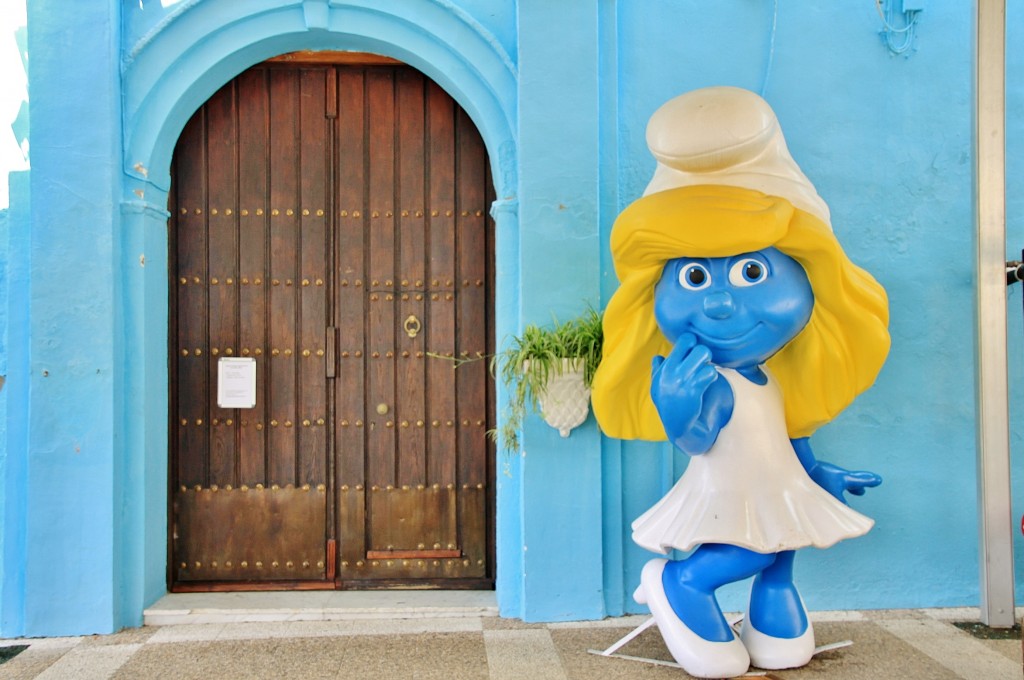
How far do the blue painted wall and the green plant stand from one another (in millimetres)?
145

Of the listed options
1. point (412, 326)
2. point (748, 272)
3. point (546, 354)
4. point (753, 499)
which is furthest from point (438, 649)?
point (748, 272)

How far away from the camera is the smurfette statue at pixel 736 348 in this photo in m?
2.69

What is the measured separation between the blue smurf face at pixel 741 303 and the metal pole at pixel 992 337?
1.21 metres

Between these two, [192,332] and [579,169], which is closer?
[579,169]

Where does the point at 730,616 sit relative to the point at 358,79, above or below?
below

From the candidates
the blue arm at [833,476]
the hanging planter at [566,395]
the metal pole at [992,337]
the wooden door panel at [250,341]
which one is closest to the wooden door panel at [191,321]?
the wooden door panel at [250,341]

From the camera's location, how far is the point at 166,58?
11.7ft

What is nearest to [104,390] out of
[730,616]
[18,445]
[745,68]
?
[18,445]

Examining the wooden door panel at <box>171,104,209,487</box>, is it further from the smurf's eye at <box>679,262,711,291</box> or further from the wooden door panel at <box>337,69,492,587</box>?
the smurf's eye at <box>679,262,711,291</box>

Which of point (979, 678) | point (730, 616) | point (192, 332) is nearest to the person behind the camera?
point (979, 678)

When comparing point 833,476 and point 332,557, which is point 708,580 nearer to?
point 833,476

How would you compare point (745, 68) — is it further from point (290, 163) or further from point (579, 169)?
point (290, 163)

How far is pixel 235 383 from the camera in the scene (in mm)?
3854

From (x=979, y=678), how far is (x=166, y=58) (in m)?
4.09
